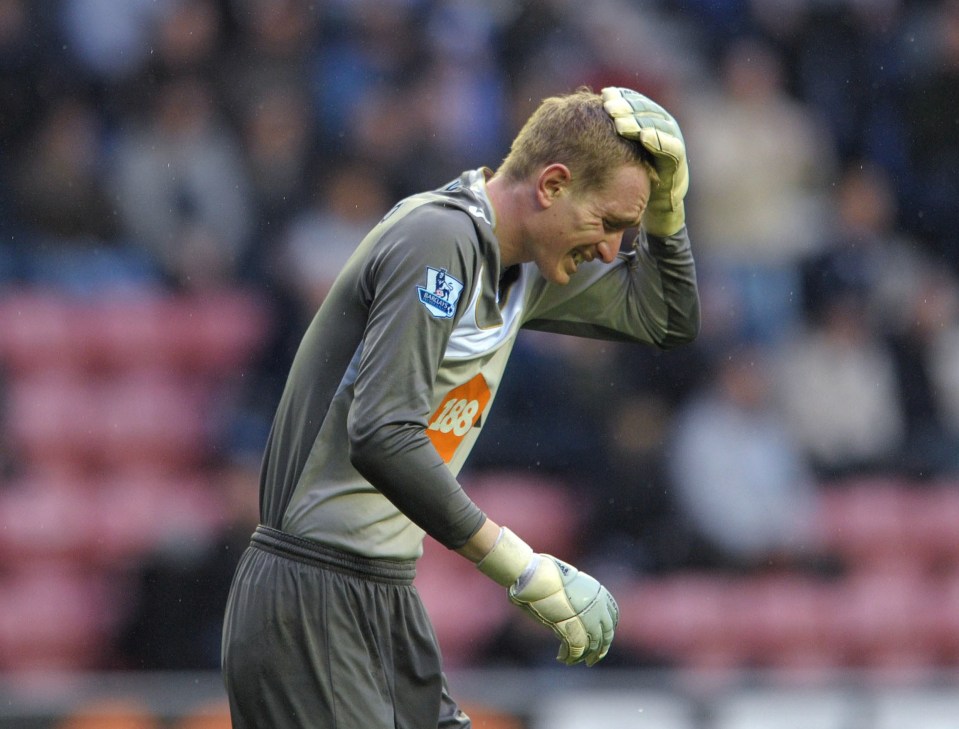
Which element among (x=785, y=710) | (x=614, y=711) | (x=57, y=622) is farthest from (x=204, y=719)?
(x=785, y=710)

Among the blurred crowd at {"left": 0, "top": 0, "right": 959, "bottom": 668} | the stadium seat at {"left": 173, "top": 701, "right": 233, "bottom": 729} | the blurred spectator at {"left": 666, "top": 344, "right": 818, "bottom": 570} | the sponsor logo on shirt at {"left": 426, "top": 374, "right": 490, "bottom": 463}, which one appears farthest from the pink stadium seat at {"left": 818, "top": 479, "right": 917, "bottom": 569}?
the sponsor logo on shirt at {"left": 426, "top": 374, "right": 490, "bottom": 463}

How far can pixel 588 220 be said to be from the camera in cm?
323

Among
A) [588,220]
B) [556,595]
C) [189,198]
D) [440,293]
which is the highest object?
[189,198]

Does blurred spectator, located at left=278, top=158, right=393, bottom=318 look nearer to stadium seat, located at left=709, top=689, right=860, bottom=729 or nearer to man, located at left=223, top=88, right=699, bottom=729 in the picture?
stadium seat, located at left=709, top=689, right=860, bottom=729

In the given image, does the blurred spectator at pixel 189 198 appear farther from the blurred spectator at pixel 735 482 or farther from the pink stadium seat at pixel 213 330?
the blurred spectator at pixel 735 482

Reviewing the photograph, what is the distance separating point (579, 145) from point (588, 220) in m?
0.16

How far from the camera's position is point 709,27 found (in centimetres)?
944

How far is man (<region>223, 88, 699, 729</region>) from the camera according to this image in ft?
9.62

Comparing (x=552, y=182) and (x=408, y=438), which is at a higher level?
(x=552, y=182)

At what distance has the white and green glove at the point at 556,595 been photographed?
300cm

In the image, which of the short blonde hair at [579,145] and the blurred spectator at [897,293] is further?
the blurred spectator at [897,293]

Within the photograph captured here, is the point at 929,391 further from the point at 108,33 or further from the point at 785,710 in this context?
the point at 108,33

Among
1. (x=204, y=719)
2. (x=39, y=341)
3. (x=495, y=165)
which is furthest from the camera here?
(x=495, y=165)

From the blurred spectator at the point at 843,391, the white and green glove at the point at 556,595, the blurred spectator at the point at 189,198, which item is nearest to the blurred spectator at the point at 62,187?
the blurred spectator at the point at 189,198
